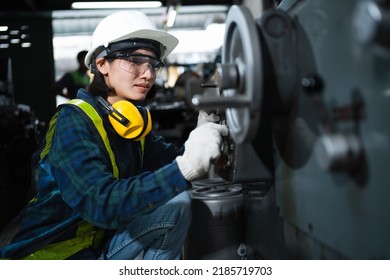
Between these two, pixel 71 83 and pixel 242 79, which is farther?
pixel 71 83

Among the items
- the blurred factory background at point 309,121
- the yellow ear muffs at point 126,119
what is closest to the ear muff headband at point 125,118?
the yellow ear muffs at point 126,119

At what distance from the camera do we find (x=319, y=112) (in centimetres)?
66

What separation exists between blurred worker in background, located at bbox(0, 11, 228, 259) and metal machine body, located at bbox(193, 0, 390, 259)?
0.20 m

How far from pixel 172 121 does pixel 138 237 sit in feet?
4.50

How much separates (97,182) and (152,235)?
388 millimetres

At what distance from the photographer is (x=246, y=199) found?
1325 millimetres

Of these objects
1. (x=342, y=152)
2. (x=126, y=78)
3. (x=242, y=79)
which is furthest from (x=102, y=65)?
(x=342, y=152)

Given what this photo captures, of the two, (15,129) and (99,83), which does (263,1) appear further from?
(15,129)

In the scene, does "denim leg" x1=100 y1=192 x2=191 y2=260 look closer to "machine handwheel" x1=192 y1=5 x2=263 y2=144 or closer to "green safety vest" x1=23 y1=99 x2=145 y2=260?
"green safety vest" x1=23 y1=99 x2=145 y2=260

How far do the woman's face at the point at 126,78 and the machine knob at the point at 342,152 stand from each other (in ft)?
2.16

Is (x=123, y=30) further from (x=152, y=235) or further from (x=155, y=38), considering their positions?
(x=152, y=235)

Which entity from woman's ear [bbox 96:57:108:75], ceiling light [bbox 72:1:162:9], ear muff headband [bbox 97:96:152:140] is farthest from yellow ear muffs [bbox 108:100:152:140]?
ceiling light [bbox 72:1:162:9]

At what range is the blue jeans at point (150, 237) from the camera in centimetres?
123

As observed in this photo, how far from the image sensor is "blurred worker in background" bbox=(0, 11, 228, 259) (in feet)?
3.03
